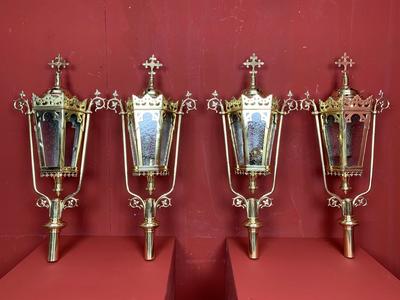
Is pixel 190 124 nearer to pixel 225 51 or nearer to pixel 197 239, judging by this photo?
pixel 225 51

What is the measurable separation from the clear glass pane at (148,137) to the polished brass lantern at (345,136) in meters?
0.66

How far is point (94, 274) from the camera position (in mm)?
1388

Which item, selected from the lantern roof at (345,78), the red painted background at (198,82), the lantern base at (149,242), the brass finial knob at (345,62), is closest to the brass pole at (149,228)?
the lantern base at (149,242)

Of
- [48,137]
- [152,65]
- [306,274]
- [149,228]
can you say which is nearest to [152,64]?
[152,65]

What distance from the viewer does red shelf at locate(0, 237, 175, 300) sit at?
1238 mm

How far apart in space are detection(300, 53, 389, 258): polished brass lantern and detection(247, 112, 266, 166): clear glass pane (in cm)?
26

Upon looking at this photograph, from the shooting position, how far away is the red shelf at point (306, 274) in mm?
1230

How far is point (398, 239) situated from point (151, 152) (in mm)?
1239

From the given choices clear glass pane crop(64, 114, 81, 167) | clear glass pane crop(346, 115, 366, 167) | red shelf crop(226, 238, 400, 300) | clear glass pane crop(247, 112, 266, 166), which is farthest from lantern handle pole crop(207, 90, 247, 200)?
clear glass pane crop(64, 114, 81, 167)

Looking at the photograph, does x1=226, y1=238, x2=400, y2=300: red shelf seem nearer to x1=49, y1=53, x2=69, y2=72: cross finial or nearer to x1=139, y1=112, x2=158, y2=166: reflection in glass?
x1=139, y1=112, x2=158, y2=166: reflection in glass

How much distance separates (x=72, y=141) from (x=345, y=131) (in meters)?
1.17

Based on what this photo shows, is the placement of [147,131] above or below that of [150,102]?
below

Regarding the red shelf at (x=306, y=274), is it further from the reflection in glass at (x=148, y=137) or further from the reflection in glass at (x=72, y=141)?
the reflection in glass at (x=72, y=141)

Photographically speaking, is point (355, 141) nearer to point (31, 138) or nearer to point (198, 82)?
point (198, 82)
